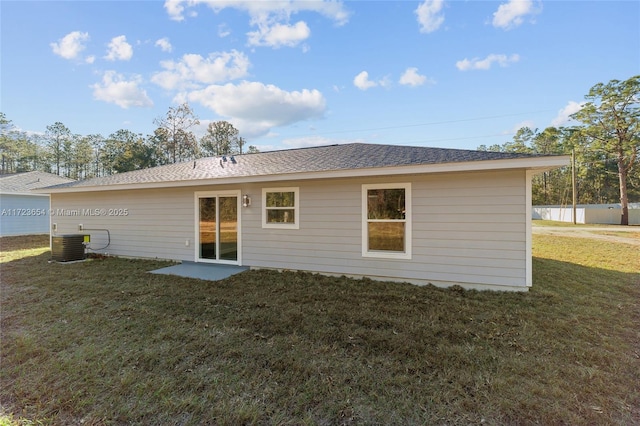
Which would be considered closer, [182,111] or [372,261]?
[372,261]

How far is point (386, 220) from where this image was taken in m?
5.79

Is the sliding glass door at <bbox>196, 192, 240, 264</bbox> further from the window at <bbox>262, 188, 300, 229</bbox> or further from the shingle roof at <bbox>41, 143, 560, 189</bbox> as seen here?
the window at <bbox>262, 188, 300, 229</bbox>

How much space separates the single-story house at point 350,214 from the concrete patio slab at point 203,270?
0.23 meters

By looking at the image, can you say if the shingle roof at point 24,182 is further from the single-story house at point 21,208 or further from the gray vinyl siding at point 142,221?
the gray vinyl siding at point 142,221

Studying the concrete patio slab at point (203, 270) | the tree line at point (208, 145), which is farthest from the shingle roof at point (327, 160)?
the tree line at point (208, 145)

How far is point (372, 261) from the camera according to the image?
5.85m

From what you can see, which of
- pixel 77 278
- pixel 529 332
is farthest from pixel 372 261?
pixel 77 278

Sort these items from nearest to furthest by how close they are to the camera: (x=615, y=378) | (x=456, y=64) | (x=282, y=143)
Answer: (x=615, y=378), (x=456, y=64), (x=282, y=143)

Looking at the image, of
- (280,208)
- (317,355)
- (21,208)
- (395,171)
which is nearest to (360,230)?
(395,171)

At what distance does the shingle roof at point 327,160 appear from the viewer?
5449mm

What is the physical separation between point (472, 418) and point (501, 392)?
47 centimetres

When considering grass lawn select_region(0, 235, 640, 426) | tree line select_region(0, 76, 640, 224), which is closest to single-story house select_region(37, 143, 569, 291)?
grass lawn select_region(0, 235, 640, 426)

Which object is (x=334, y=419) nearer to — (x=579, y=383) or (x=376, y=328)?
(x=376, y=328)

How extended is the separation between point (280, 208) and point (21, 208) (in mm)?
16050
